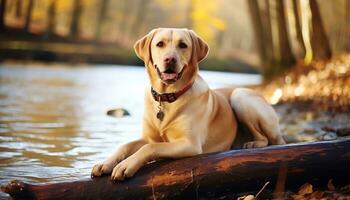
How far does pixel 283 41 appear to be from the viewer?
14711 mm

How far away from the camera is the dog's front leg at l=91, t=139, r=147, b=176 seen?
3690 millimetres

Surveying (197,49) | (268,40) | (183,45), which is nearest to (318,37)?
(268,40)

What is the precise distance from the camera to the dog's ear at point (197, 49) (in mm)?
4344

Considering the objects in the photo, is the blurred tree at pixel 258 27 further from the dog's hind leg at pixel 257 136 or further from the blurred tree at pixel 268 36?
the dog's hind leg at pixel 257 136

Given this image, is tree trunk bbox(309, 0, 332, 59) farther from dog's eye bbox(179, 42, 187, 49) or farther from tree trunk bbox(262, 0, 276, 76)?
dog's eye bbox(179, 42, 187, 49)

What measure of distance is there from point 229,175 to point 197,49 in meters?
1.26

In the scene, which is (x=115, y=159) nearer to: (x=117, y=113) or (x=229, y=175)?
(x=229, y=175)

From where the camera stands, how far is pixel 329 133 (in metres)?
6.53

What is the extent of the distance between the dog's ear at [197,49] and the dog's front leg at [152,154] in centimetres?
72

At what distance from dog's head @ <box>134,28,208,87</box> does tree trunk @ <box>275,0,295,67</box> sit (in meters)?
10.7

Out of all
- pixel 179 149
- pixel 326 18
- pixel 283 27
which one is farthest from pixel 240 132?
pixel 326 18

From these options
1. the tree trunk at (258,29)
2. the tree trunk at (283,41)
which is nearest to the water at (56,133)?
the tree trunk at (283,41)

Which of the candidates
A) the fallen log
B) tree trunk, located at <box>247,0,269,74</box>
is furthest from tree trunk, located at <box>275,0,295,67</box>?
the fallen log

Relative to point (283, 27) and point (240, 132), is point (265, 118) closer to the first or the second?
point (240, 132)
